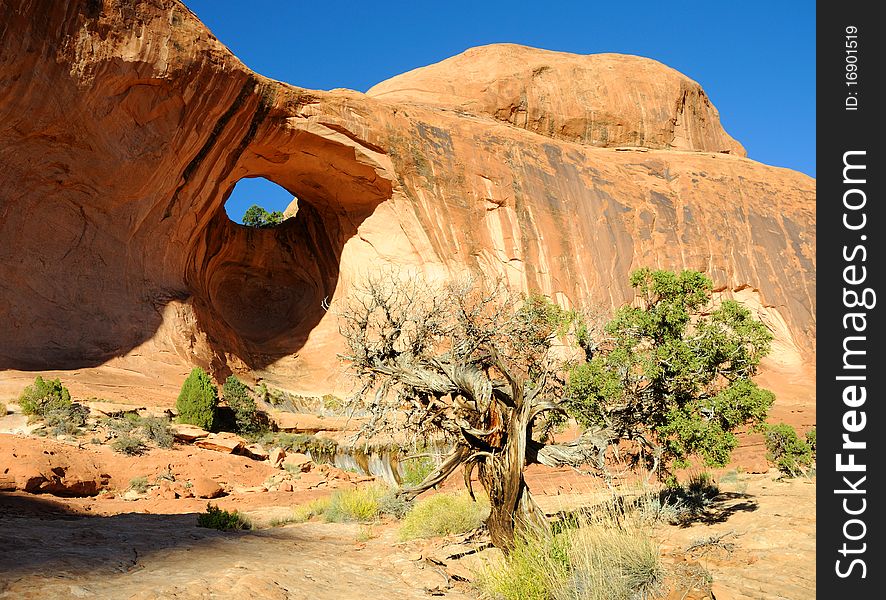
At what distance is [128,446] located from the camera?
45.5 ft

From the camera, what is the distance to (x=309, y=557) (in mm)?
6742

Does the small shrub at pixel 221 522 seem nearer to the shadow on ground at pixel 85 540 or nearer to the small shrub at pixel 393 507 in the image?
the shadow on ground at pixel 85 540

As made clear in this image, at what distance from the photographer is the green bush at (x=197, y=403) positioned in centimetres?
1680

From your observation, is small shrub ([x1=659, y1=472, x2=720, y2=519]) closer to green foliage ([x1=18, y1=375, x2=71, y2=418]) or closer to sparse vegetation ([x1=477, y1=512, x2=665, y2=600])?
sparse vegetation ([x1=477, y1=512, x2=665, y2=600])

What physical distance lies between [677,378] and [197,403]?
45.8ft

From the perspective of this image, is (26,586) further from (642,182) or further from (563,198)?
(642,182)

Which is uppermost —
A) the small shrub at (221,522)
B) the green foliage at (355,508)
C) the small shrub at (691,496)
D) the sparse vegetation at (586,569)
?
the sparse vegetation at (586,569)

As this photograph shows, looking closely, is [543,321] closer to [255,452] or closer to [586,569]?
[586,569]

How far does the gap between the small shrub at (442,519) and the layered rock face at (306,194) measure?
43.9ft

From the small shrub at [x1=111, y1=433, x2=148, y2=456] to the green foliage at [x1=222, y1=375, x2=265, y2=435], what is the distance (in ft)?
14.4

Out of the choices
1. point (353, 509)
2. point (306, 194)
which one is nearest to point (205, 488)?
point (353, 509)

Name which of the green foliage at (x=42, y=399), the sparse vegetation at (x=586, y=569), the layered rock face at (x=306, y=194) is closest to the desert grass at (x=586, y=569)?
the sparse vegetation at (x=586, y=569)

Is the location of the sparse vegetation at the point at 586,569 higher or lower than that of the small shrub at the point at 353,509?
higher

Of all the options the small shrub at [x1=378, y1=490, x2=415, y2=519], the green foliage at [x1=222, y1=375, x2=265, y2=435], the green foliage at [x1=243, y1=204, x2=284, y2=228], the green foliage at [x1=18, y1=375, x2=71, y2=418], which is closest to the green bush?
the green foliage at [x1=222, y1=375, x2=265, y2=435]
